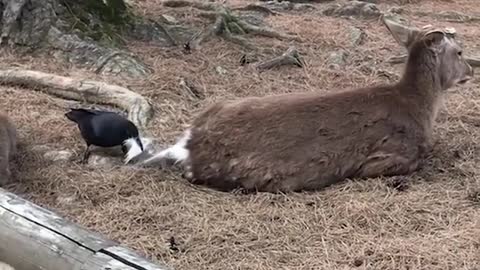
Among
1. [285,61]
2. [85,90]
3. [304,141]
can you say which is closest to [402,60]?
[285,61]

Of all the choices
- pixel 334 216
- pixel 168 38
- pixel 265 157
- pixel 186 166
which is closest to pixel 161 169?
pixel 186 166

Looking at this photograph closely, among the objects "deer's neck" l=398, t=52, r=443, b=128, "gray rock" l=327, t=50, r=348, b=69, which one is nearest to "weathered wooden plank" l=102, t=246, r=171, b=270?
"deer's neck" l=398, t=52, r=443, b=128

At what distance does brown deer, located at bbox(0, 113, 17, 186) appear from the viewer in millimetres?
5402

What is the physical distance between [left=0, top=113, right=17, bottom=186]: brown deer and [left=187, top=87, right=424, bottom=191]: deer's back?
1.20 metres

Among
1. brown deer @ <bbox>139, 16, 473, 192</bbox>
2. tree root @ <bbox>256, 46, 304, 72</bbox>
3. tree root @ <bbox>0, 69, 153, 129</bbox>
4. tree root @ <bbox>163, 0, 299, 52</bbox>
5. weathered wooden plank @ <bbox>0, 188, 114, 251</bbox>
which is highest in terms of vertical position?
weathered wooden plank @ <bbox>0, 188, 114, 251</bbox>

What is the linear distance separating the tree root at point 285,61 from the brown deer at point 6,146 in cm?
309

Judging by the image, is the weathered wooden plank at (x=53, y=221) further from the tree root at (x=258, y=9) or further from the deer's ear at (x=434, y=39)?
the tree root at (x=258, y=9)

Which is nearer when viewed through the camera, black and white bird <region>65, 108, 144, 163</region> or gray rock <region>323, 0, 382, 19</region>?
black and white bird <region>65, 108, 144, 163</region>

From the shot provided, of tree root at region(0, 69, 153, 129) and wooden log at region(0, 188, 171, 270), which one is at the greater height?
wooden log at region(0, 188, 171, 270)

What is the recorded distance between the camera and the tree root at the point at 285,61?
8.37 meters

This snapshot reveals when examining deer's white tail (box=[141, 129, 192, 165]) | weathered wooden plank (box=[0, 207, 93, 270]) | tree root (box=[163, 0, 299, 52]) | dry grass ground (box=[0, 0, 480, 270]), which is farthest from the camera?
tree root (box=[163, 0, 299, 52])

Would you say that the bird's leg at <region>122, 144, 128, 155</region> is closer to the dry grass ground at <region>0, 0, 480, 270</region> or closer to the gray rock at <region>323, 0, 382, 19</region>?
the dry grass ground at <region>0, 0, 480, 270</region>

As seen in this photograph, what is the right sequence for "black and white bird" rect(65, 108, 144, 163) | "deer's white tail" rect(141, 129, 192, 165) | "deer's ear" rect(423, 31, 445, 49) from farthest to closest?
1. "deer's ear" rect(423, 31, 445, 49)
2. "black and white bird" rect(65, 108, 144, 163)
3. "deer's white tail" rect(141, 129, 192, 165)

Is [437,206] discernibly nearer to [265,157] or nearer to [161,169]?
[265,157]
